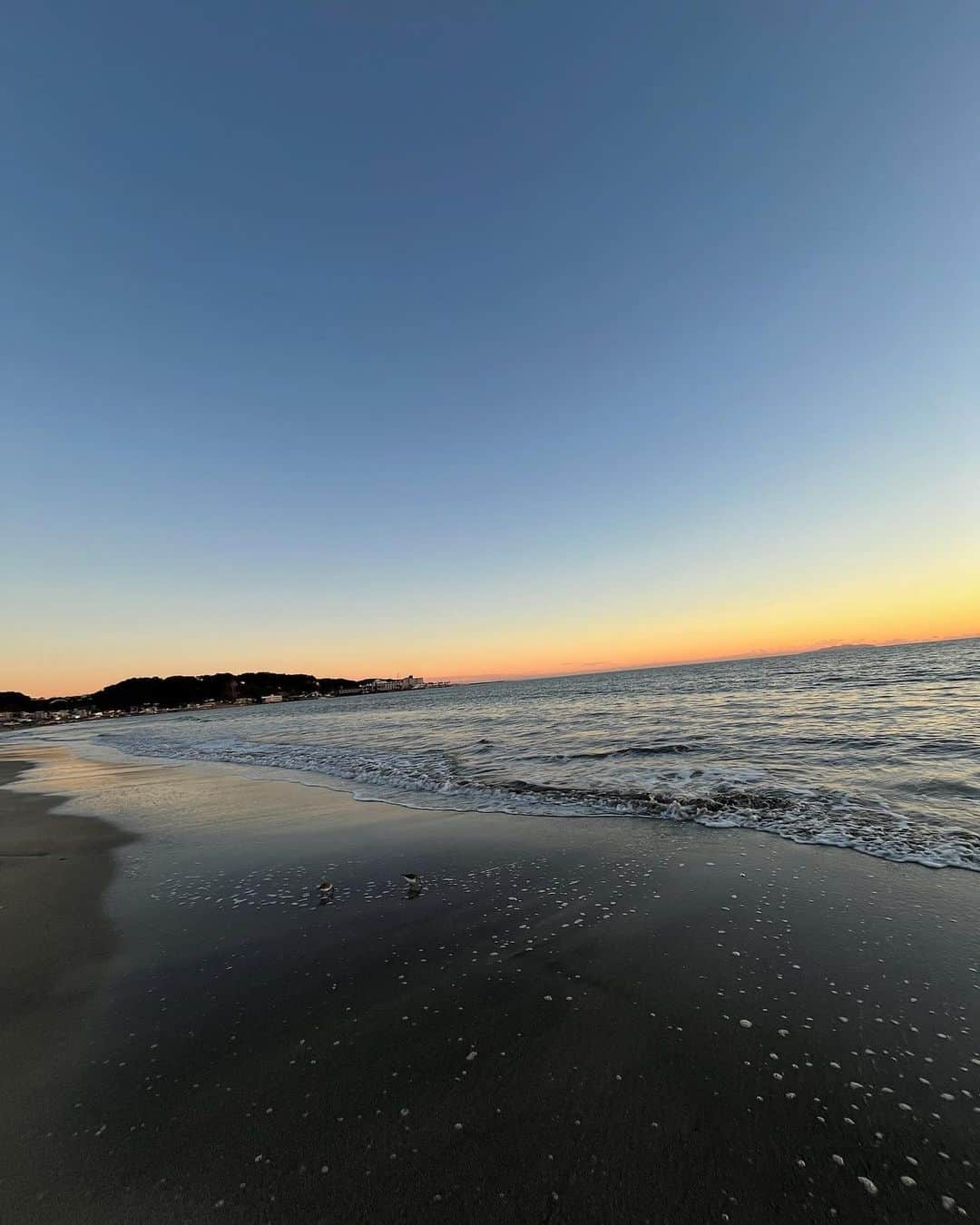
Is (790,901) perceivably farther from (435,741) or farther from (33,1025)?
(435,741)

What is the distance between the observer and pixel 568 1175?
2418mm

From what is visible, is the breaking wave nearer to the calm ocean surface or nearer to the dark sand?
the calm ocean surface

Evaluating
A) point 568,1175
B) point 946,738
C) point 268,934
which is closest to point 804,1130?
point 568,1175

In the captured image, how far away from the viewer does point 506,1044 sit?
11.1 ft

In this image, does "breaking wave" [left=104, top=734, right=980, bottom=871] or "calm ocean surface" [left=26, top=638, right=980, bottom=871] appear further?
"calm ocean surface" [left=26, top=638, right=980, bottom=871]

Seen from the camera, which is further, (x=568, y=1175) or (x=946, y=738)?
(x=946, y=738)

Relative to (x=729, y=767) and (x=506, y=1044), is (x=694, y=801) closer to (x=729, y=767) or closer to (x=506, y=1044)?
(x=729, y=767)

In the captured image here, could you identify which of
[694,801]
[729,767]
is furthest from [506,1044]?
[729,767]

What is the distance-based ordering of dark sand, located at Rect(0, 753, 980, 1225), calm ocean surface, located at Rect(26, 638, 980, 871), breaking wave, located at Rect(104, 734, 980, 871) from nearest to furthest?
dark sand, located at Rect(0, 753, 980, 1225)
breaking wave, located at Rect(104, 734, 980, 871)
calm ocean surface, located at Rect(26, 638, 980, 871)

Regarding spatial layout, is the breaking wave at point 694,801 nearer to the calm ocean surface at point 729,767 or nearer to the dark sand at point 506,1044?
the calm ocean surface at point 729,767

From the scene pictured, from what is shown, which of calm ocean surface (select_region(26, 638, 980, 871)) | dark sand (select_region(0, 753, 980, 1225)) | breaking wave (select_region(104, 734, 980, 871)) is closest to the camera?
dark sand (select_region(0, 753, 980, 1225))

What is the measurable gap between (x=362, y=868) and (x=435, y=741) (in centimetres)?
1527

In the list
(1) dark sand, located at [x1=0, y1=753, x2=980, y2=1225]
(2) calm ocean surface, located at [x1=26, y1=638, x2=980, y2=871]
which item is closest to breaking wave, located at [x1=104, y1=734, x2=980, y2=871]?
(2) calm ocean surface, located at [x1=26, y1=638, x2=980, y2=871]

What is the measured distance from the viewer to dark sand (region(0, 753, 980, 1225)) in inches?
95.0
